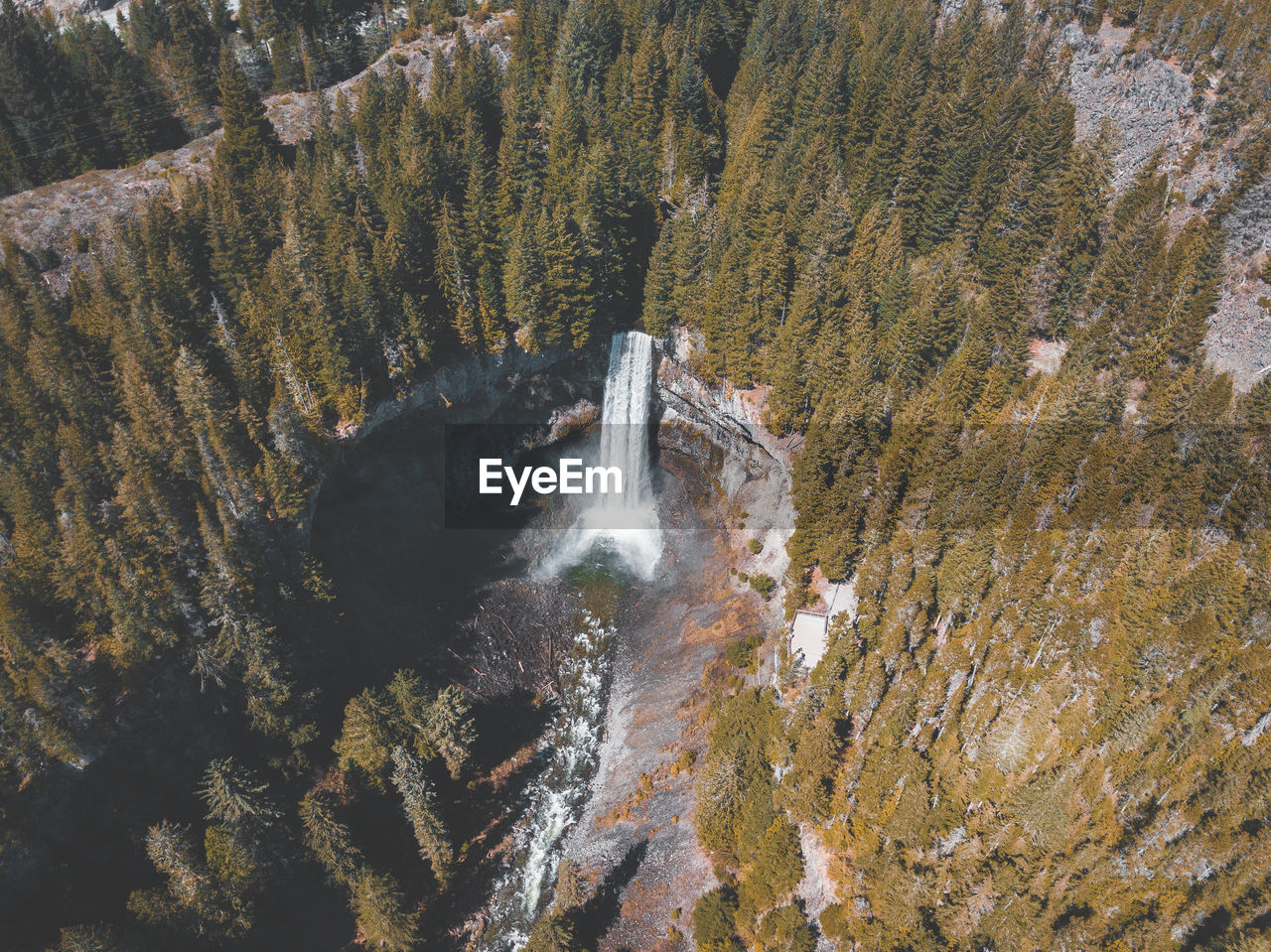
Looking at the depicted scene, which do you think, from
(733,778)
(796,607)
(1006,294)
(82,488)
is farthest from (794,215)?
(82,488)

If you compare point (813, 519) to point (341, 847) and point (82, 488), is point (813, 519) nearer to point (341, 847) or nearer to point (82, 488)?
point (341, 847)

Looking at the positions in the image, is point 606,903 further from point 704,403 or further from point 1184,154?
point 1184,154

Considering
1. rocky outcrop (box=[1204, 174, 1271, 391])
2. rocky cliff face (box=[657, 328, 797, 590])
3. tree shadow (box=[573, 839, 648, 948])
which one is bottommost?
tree shadow (box=[573, 839, 648, 948])

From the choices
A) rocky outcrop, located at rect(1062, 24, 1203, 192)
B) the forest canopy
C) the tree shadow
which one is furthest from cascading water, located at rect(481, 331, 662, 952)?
rocky outcrop, located at rect(1062, 24, 1203, 192)

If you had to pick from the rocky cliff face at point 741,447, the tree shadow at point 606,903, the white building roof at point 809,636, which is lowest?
the tree shadow at point 606,903

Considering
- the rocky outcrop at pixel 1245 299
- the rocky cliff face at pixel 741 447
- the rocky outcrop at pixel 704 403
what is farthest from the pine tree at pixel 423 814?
the rocky outcrop at pixel 1245 299

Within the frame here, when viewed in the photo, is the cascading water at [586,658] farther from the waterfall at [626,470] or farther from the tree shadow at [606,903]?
the tree shadow at [606,903]

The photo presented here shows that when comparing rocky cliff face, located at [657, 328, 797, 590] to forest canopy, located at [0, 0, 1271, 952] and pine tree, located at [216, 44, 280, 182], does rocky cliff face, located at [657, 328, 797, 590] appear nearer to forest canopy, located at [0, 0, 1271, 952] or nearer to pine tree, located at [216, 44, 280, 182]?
forest canopy, located at [0, 0, 1271, 952]

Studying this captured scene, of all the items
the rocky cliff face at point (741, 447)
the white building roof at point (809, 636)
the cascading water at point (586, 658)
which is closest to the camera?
the cascading water at point (586, 658)

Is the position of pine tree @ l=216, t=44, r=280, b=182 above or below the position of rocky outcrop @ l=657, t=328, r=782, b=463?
above
